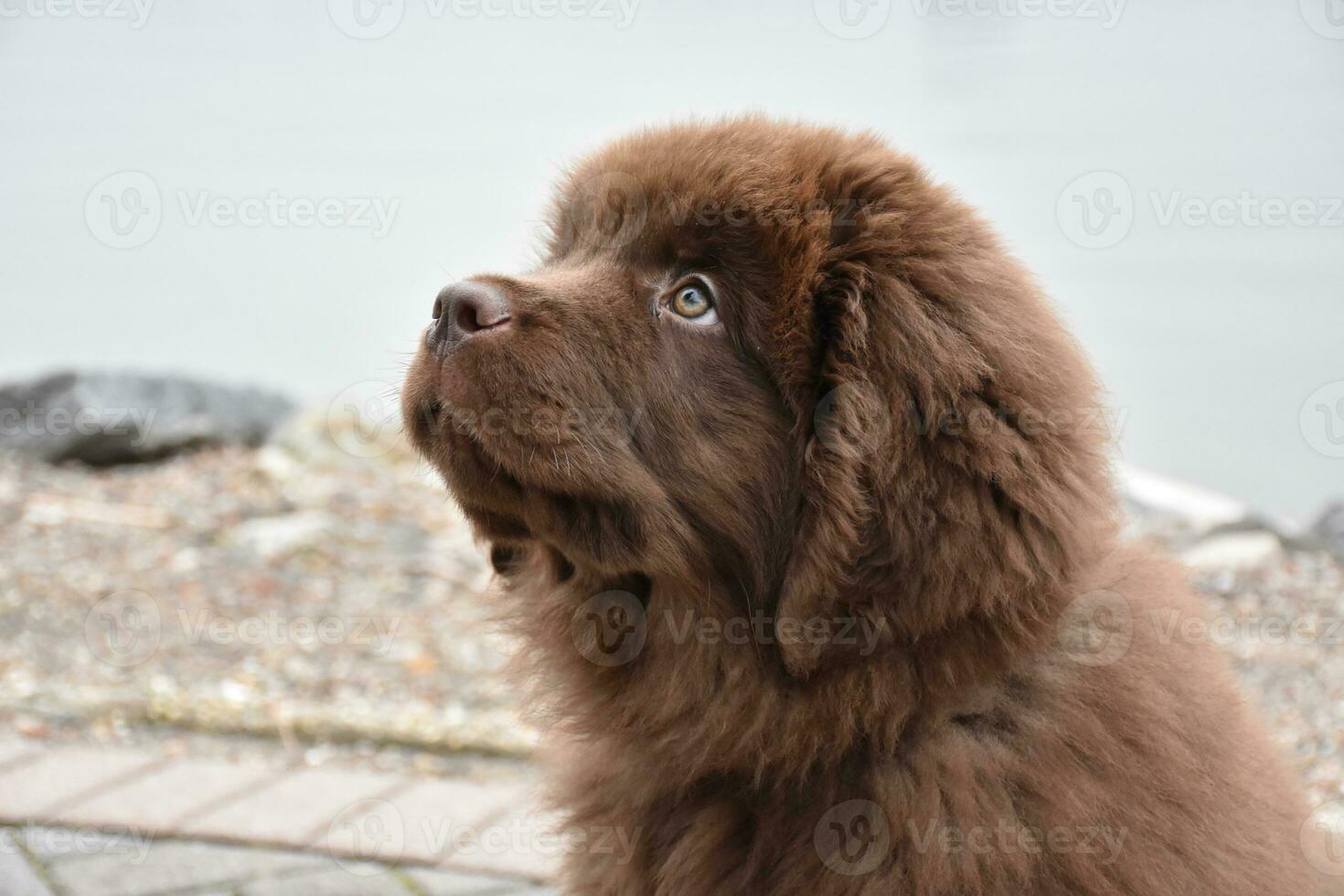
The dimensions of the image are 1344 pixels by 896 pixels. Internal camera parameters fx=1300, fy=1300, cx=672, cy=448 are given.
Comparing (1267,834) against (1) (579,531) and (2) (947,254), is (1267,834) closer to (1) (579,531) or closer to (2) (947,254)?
(2) (947,254)

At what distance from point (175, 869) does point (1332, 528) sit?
18.2ft

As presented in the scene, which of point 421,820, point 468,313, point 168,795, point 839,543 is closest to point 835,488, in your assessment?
point 839,543

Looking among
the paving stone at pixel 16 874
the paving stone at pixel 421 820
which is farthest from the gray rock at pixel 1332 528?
the paving stone at pixel 16 874

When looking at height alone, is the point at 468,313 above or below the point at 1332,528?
above

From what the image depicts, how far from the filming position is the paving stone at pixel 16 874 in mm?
3533

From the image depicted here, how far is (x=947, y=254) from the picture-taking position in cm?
263

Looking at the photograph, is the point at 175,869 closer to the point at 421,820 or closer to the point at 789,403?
the point at 421,820

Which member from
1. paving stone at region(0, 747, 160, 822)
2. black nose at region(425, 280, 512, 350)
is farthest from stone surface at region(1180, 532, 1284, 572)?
paving stone at region(0, 747, 160, 822)

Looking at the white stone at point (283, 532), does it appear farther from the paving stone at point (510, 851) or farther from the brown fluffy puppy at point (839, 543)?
the brown fluffy puppy at point (839, 543)

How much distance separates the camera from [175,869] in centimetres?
377

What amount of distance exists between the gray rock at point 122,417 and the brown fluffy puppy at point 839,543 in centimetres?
549

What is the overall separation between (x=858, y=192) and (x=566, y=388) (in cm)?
73

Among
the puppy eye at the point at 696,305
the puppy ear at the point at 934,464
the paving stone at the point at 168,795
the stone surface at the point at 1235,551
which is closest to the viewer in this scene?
the puppy ear at the point at 934,464

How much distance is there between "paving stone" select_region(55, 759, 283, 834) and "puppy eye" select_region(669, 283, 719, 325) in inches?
96.9
